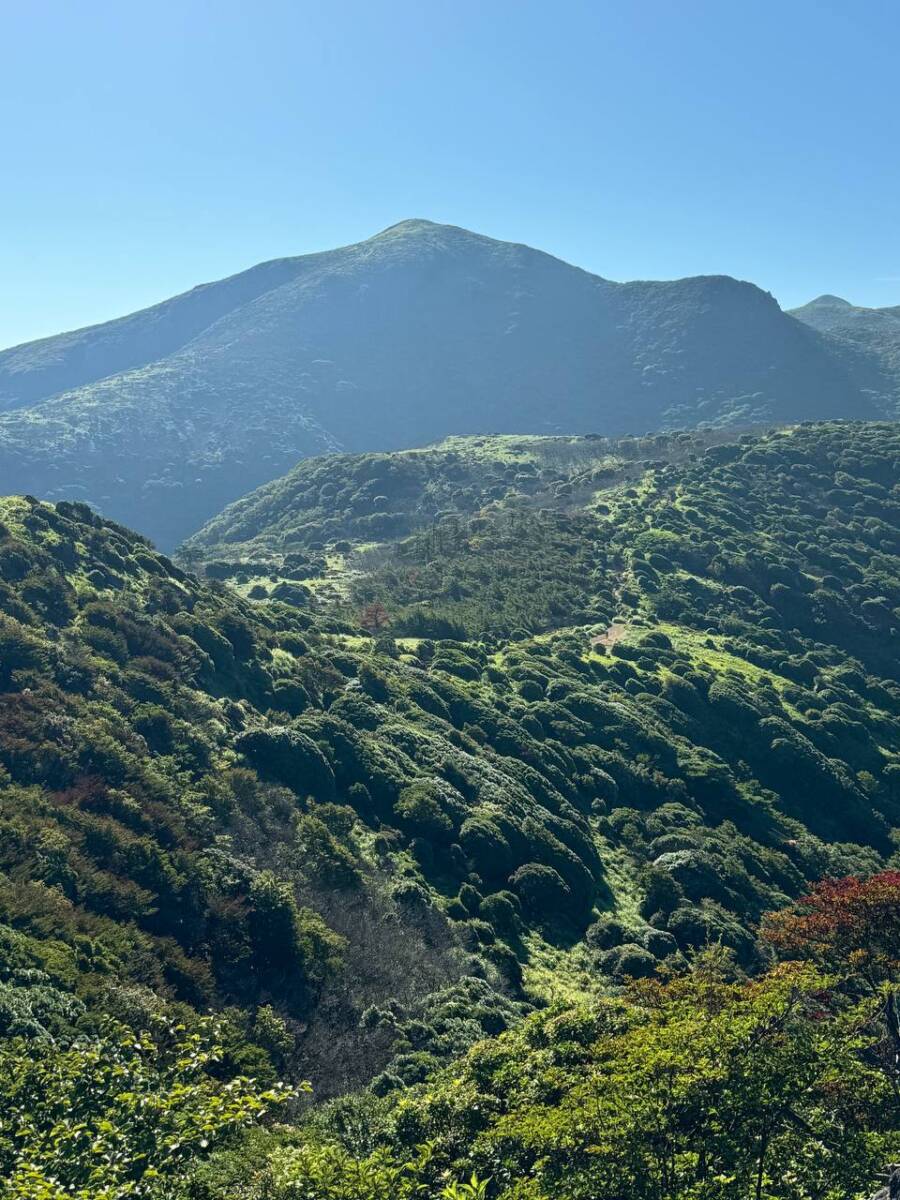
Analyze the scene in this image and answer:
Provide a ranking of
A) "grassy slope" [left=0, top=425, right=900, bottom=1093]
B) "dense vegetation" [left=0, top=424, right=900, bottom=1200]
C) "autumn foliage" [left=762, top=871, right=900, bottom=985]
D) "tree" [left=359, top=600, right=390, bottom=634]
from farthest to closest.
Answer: "tree" [left=359, top=600, right=390, bottom=634]
"grassy slope" [left=0, top=425, right=900, bottom=1093]
"autumn foliage" [left=762, top=871, right=900, bottom=985]
"dense vegetation" [left=0, top=424, right=900, bottom=1200]

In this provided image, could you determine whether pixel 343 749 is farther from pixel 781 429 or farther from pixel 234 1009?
pixel 781 429

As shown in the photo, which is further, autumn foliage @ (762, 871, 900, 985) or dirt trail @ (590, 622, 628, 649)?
dirt trail @ (590, 622, 628, 649)


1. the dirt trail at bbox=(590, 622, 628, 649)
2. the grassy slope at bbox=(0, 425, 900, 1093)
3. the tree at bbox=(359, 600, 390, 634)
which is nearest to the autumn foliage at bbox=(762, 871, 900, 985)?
the grassy slope at bbox=(0, 425, 900, 1093)

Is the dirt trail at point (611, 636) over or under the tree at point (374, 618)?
under

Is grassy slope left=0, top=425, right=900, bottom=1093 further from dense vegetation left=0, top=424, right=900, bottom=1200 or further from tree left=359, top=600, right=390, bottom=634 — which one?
tree left=359, top=600, right=390, bottom=634

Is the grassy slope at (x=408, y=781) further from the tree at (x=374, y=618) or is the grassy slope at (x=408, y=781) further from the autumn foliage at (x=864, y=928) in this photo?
the autumn foliage at (x=864, y=928)

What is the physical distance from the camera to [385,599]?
316 feet

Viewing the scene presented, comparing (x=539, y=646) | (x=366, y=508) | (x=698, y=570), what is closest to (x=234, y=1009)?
(x=539, y=646)

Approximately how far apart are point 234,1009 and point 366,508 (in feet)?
454

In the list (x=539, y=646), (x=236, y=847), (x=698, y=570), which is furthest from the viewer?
(x=698, y=570)

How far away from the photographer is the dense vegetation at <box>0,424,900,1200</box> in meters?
16.2

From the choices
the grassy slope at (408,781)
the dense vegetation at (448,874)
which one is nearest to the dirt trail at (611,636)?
the grassy slope at (408,781)

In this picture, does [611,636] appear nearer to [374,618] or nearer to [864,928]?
[374,618]

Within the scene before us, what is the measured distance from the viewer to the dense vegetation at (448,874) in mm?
16219
